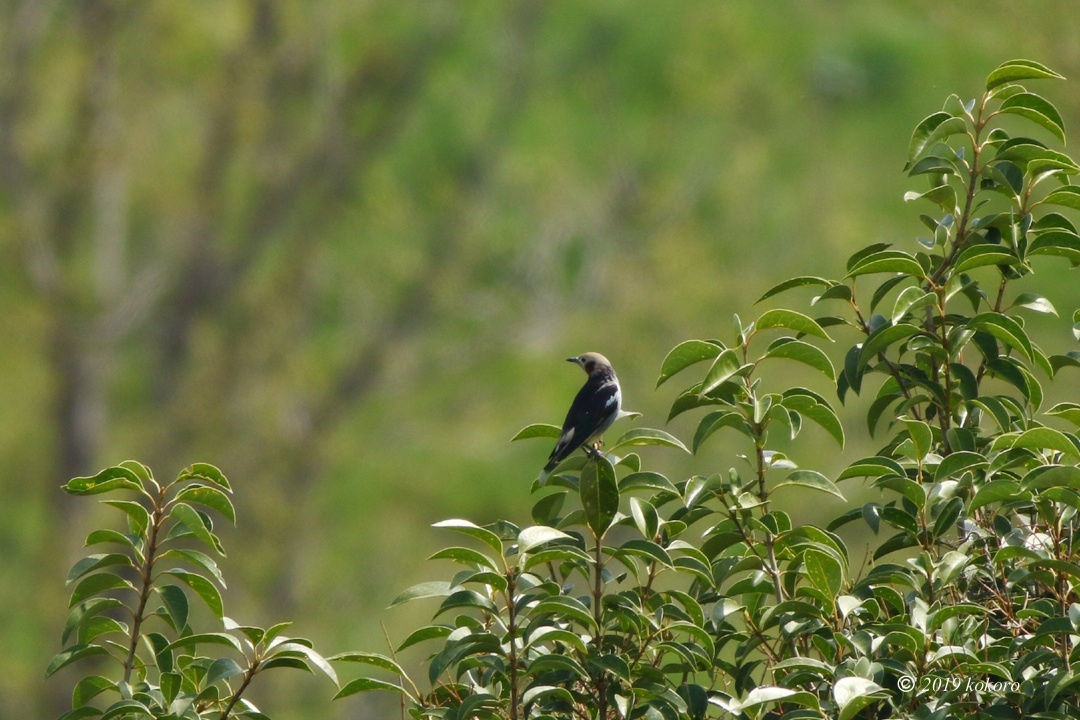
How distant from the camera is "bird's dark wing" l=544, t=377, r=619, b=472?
4348 millimetres

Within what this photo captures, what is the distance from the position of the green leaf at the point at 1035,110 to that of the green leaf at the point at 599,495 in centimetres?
127

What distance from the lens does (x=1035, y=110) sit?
3.09 metres

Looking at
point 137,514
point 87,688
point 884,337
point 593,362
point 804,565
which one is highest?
point 593,362

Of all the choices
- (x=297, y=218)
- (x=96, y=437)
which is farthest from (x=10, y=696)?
(x=297, y=218)

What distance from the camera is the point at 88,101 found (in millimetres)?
16141

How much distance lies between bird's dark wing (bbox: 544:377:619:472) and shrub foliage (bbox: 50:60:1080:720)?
3.64 ft

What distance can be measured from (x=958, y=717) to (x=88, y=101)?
15609 mm

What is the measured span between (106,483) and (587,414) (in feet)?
7.43

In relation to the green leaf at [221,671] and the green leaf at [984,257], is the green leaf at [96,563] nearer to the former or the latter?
the green leaf at [221,671]

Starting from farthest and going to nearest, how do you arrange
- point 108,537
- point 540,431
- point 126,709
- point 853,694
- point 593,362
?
point 593,362 → point 540,431 → point 108,537 → point 126,709 → point 853,694

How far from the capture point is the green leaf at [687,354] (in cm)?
291

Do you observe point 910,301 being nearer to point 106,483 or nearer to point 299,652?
point 299,652

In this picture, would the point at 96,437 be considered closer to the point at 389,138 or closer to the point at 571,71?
the point at 389,138

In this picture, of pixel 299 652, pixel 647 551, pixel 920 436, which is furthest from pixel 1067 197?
pixel 299 652
